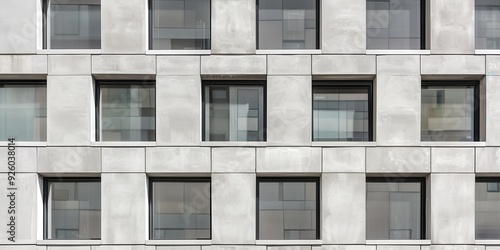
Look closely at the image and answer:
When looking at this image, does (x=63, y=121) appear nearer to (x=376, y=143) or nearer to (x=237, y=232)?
(x=237, y=232)

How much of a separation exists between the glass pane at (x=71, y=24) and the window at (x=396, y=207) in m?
8.27

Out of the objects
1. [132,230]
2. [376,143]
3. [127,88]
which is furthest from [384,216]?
[127,88]

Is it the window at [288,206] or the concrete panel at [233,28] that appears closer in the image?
the concrete panel at [233,28]

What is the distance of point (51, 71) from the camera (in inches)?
407

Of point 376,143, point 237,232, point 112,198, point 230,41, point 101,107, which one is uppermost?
point 230,41

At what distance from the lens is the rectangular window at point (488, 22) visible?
422 inches

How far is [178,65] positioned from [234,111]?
1836 millimetres

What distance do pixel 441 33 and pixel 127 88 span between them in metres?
8.10

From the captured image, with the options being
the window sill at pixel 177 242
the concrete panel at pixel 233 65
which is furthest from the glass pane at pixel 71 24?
the window sill at pixel 177 242

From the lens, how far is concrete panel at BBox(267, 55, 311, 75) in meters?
10.3

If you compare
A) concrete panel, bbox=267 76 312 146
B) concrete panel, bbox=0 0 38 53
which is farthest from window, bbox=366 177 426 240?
concrete panel, bbox=0 0 38 53

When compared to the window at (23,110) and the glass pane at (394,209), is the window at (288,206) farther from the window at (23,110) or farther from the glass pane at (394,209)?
the window at (23,110)

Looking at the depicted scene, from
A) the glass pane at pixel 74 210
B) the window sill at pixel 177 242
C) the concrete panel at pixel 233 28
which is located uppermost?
the concrete panel at pixel 233 28

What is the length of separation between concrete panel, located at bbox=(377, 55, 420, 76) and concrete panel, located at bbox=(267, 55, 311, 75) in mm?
1814
